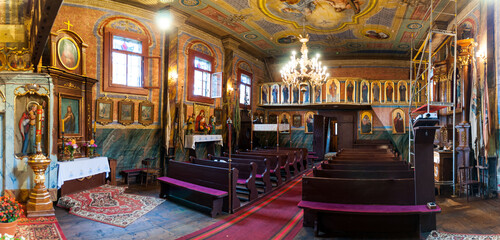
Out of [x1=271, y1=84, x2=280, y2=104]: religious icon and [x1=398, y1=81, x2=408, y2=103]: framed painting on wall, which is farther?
[x1=271, y1=84, x2=280, y2=104]: religious icon

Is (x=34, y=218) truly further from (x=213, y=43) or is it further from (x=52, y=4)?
(x=213, y=43)

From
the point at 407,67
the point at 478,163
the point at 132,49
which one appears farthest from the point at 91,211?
the point at 407,67

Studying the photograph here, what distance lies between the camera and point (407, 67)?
51.7 ft

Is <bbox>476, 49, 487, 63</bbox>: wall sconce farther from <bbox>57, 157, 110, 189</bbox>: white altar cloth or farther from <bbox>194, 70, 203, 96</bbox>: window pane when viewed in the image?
<bbox>57, 157, 110, 189</bbox>: white altar cloth

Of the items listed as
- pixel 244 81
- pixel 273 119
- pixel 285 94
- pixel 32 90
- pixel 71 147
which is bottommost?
pixel 71 147

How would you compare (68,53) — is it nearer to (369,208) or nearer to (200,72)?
(200,72)

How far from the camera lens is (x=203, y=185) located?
247 inches

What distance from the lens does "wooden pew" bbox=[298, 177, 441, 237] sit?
4375 millimetres

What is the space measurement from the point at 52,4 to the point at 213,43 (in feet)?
29.9

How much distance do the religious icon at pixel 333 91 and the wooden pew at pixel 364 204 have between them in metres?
10.3

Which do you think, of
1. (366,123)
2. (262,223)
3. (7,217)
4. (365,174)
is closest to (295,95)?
(366,123)

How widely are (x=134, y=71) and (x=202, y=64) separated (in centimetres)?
315

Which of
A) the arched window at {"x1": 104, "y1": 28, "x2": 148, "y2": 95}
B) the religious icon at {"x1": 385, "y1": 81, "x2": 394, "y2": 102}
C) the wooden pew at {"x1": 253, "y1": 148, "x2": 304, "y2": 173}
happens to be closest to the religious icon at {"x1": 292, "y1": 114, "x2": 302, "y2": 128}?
the religious icon at {"x1": 385, "y1": 81, "x2": 394, "y2": 102}

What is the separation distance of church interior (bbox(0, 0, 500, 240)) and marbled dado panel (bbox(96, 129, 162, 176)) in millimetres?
41
